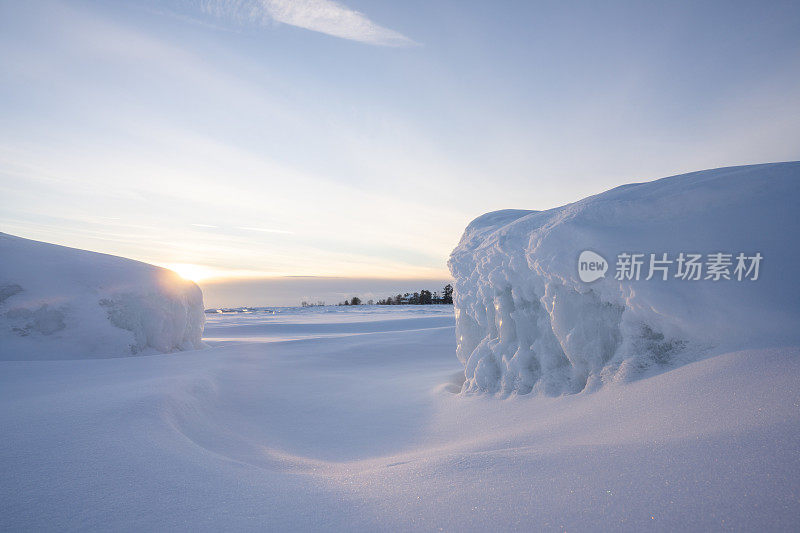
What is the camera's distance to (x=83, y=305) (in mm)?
7578

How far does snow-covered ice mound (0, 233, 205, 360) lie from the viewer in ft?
22.9

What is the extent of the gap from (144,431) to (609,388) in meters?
3.73

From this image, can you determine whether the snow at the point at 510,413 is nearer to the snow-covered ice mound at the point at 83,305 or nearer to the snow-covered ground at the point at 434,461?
the snow-covered ground at the point at 434,461

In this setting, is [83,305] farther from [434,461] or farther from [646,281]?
[646,281]

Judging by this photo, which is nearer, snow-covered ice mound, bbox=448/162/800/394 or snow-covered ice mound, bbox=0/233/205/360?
snow-covered ice mound, bbox=448/162/800/394

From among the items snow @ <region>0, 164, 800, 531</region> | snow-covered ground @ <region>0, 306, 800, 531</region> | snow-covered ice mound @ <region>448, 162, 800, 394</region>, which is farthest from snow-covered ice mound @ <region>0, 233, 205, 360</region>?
snow-covered ice mound @ <region>448, 162, 800, 394</region>

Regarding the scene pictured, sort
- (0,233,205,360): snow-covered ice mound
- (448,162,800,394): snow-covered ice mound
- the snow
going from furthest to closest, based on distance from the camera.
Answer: (0,233,205,360): snow-covered ice mound, (448,162,800,394): snow-covered ice mound, the snow

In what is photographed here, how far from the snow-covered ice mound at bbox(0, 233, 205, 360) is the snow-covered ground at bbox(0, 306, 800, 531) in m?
3.25

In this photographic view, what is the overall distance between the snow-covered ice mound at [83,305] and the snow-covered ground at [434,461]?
325cm

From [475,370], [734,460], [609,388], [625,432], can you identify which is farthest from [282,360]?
[734,460]

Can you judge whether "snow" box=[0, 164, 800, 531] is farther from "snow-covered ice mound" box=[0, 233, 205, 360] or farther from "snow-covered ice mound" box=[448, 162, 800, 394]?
"snow-covered ice mound" box=[0, 233, 205, 360]

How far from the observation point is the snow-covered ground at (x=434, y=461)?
165cm

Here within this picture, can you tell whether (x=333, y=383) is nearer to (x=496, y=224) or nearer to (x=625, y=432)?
(x=496, y=224)

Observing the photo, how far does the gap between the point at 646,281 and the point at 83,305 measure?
933cm
